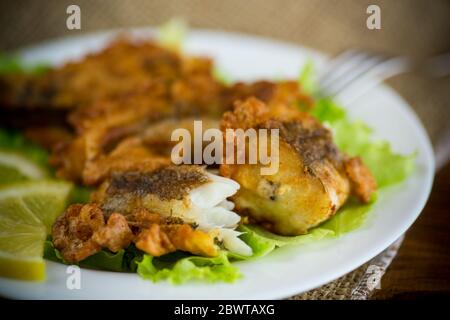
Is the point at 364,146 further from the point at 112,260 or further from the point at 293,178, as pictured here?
the point at 112,260

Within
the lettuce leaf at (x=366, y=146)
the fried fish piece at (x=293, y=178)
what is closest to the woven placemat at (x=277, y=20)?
the lettuce leaf at (x=366, y=146)

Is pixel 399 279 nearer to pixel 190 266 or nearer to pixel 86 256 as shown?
pixel 190 266

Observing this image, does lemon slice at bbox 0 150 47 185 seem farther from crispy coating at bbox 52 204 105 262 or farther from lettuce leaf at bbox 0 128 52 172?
crispy coating at bbox 52 204 105 262

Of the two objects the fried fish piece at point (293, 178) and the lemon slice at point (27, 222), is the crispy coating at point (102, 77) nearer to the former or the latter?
the lemon slice at point (27, 222)

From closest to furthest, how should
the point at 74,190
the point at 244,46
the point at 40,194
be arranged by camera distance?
the point at 40,194 → the point at 74,190 → the point at 244,46

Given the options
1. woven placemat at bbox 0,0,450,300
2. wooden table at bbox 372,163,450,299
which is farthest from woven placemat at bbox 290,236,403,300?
woven placemat at bbox 0,0,450,300

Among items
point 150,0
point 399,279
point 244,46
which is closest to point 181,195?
point 399,279

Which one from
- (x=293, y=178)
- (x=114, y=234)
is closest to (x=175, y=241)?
(x=114, y=234)
